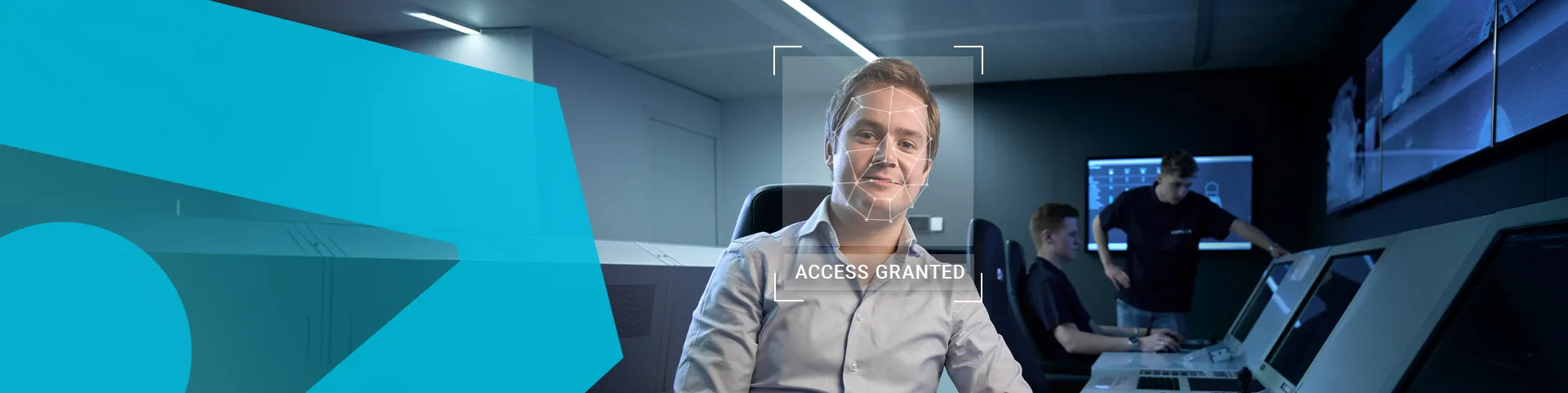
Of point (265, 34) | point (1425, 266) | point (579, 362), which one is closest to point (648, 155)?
point (265, 34)

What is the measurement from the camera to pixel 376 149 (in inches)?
199

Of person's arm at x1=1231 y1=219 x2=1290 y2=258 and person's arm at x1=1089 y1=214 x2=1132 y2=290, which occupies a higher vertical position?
person's arm at x1=1231 y1=219 x2=1290 y2=258

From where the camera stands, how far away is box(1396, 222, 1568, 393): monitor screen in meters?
0.95

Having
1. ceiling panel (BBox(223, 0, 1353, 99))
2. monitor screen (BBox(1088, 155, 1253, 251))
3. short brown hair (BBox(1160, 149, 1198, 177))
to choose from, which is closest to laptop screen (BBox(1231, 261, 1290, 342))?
short brown hair (BBox(1160, 149, 1198, 177))

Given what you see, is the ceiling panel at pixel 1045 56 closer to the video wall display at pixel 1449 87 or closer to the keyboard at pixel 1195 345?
the video wall display at pixel 1449 87

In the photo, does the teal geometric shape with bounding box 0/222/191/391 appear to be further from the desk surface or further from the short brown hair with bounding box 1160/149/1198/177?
the short brown hair with bounding box 1160/149/1198/177

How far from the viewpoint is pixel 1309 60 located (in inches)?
221

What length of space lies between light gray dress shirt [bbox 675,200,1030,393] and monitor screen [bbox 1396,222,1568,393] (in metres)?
0.54

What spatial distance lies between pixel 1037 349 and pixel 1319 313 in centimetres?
111

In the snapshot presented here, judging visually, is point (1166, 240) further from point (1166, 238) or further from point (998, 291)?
point (998, 291)

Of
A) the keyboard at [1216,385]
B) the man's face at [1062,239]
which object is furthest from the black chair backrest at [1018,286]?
the keyboard at [1216,385]

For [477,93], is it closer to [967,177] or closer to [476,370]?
[476,370]

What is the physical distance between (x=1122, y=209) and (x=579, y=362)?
348 centimetres
